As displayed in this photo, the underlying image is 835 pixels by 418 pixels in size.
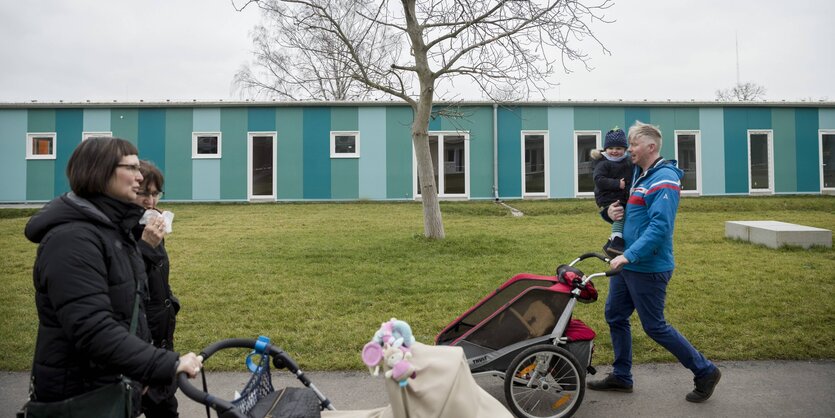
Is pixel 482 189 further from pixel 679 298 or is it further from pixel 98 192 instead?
pixel 98 192

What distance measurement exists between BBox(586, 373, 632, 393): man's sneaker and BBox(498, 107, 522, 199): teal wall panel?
1572 centimetres

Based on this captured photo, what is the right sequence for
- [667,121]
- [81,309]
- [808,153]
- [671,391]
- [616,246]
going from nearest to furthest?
[81,309] < [671,391] < [616,246] < [667,121] < [808,153]

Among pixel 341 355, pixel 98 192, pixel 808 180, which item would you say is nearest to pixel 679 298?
pixel 341 355

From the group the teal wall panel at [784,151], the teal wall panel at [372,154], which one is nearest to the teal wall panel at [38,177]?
the teal wall panel at [372,154]

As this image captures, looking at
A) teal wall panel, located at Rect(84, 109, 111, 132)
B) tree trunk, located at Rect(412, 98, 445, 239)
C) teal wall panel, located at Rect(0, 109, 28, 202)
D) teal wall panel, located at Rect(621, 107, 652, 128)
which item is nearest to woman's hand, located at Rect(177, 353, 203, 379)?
tree trunk, located at Rect(412, 98, 445, 239)

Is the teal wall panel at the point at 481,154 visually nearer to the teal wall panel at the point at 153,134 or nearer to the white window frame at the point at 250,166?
the white window frame at the point at 250,166

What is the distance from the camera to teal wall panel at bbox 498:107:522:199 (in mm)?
20297

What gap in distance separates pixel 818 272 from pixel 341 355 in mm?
7159

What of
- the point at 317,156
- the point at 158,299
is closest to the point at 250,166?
the point at 317,156

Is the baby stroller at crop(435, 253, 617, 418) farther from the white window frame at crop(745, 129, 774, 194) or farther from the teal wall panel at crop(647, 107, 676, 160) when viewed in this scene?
the white window frame at crop(745, 129, 774, 194)

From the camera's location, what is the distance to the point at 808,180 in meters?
21.2

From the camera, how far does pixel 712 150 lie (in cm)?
2086

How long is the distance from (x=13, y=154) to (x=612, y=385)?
22.0 m

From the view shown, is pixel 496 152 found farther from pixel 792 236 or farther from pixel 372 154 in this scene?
pixel 792 236
